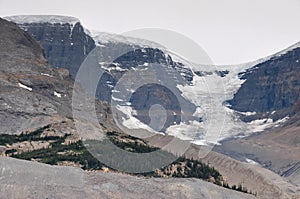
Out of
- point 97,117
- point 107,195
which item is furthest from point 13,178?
point 97,117

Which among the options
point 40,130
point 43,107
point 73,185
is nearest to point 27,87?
point 43,107

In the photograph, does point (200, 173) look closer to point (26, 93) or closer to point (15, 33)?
point (26, 93)

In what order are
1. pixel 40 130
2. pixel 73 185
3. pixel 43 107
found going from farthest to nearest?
pixel 43 107
pixel 40 130
pixel 73 185

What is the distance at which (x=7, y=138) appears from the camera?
11644 cm

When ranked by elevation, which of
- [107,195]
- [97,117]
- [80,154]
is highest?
[107,195]

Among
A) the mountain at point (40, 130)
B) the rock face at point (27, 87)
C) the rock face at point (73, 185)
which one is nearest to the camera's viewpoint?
the rock face at point (73, 185)

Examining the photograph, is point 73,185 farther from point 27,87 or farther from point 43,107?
point 27,87

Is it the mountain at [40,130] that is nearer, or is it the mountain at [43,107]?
the mountain at [40,130]

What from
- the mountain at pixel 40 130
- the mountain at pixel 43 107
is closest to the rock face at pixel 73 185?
the mountain at pixel 40 130

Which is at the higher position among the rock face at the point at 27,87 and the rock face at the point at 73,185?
the rock face at the point at 73,185

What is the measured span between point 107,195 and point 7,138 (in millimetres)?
54773

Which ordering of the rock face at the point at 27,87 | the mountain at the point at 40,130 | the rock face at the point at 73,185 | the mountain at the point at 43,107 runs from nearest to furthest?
the rock face at the point at 73,185, the mountain at the point at 40,130, the mountain at the point at 43,107, the rock face at the point at 27,87

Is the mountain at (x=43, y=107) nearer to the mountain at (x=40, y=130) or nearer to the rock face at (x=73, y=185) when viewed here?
the mountain at (x=40, y=130)

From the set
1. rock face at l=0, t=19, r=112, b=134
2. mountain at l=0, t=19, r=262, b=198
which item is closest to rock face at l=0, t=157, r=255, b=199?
mountain at l=0, t=19, r=262, b=198
